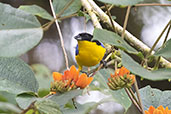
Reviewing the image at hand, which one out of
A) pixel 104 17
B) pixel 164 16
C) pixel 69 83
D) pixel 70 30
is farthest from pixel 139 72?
pixel 70 30

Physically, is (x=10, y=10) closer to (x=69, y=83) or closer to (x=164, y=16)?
(x=69, y=83)

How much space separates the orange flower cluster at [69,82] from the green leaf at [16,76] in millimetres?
60

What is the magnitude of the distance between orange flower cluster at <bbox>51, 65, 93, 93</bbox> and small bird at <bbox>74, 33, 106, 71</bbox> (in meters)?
0.61

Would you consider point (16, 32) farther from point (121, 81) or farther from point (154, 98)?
point (154, 98)

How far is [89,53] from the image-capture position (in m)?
1.20

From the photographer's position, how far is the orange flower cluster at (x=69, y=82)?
0.51m

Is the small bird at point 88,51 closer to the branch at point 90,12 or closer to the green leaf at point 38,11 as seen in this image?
the branch at point 90,12

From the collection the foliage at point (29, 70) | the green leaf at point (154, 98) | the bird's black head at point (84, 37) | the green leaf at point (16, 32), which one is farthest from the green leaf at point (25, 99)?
the bird's black head at point (84, 37)

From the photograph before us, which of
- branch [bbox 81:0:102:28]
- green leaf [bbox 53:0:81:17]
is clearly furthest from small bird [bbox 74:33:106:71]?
green leaf [bbox 53:0:81:17]

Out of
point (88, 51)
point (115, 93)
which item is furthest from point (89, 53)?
point (115, 93)

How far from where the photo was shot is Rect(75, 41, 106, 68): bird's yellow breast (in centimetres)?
114

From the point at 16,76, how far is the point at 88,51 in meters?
0.70

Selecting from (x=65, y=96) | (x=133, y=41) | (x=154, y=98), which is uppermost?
(x=65, y=96)

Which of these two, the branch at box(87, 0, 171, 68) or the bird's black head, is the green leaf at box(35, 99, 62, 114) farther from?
the bird's black head
